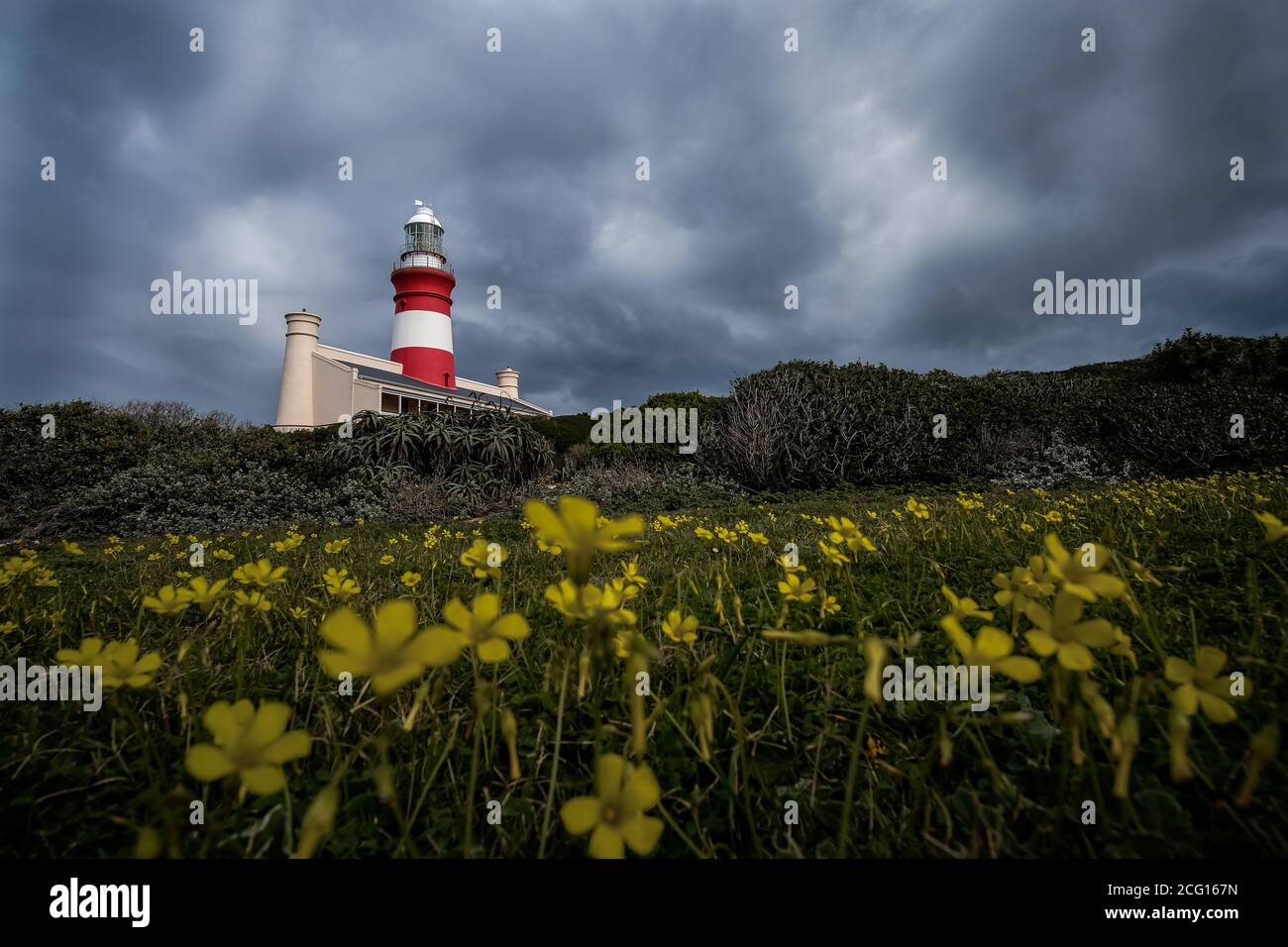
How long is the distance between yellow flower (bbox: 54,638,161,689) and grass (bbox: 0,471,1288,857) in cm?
5

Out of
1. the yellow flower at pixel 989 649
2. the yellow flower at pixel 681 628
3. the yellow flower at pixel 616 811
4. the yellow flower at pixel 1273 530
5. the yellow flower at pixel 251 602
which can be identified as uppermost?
the yellow flower at pixel 1273 530

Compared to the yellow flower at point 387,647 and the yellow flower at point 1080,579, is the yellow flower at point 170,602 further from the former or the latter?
the yellow flower at point 1080,579

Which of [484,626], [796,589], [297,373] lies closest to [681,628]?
[796,589]

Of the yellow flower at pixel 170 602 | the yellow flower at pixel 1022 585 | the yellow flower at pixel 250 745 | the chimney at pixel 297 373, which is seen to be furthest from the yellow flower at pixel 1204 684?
the chimney at pixel 297 373

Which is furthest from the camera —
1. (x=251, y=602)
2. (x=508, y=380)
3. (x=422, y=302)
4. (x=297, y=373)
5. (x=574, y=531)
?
(x=508, y=380)

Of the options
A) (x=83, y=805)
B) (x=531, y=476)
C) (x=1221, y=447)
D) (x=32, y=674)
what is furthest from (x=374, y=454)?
(x=1221, y=447)

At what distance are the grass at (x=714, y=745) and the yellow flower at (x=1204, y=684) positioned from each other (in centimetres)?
4

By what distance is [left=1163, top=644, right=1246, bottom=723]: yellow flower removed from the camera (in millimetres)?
599

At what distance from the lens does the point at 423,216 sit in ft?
87.0

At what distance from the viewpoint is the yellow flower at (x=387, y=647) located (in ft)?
1.83

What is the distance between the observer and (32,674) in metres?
1.51

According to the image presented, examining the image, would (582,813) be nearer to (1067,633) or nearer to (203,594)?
(1067,633)

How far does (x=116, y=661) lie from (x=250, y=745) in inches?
20.4
